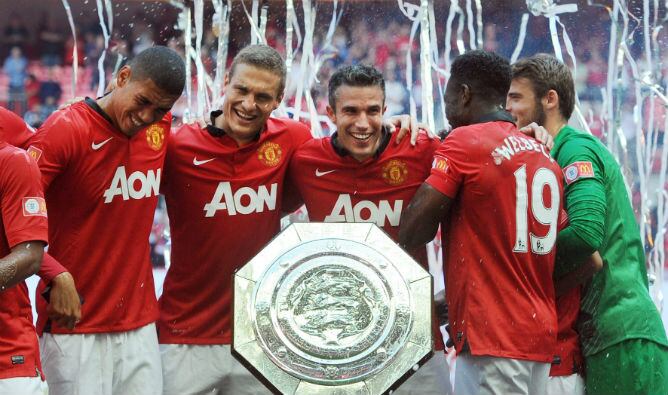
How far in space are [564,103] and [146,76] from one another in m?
1.25

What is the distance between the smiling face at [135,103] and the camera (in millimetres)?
2768

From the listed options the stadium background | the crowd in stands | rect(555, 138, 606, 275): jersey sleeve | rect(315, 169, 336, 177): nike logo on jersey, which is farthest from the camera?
the crowd in stands

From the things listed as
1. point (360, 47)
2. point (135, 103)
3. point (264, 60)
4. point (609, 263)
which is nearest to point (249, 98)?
point (264, 60)

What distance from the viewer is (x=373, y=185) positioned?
298 centimetres

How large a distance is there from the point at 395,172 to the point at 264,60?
506 mm

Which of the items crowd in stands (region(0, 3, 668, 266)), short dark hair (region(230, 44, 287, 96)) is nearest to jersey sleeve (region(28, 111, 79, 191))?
short dark hair (region(230, 44, 287, 96))

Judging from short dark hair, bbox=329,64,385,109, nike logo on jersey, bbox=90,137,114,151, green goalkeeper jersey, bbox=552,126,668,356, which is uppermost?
short dark hair, bbox=329,64,385,109

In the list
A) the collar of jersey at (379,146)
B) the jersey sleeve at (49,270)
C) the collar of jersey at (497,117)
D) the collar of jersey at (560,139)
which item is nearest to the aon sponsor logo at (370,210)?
the collar of jersey at (379,146)

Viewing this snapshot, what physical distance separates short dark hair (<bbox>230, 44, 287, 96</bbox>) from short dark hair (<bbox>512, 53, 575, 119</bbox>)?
28.1 inches

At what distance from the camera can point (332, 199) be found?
9.82ft

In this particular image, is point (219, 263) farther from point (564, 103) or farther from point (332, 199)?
point (564, 103)

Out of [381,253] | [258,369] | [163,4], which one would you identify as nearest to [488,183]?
[381,253]

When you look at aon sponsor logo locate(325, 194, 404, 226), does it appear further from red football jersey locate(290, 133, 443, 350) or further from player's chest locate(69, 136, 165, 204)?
player's chest locate(69, 136, 165, 204)

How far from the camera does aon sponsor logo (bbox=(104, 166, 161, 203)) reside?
283cm
